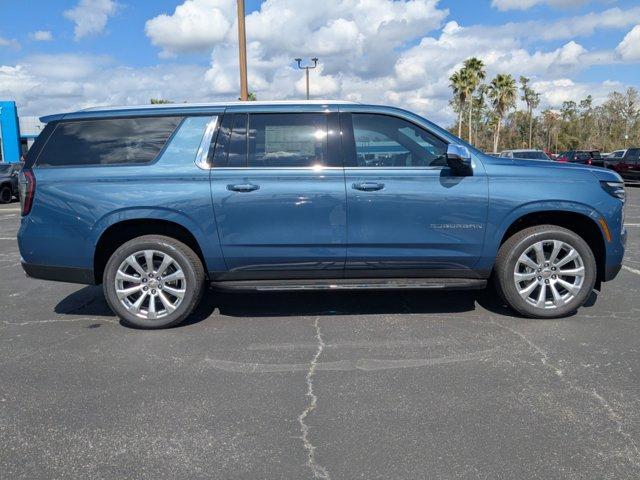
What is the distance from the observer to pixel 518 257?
15.6 feet

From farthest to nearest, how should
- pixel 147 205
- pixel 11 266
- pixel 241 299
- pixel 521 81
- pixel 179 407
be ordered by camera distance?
pixel 521 81, pixel 11 266, pixel 241 299, pixel 147 205, pixel 179 407

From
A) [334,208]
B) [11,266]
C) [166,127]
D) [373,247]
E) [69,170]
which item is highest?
[166,127]

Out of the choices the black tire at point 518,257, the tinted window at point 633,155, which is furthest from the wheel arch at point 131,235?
the tinted window at point 633,155

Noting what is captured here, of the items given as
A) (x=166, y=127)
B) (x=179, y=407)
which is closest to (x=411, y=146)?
(x=166, y=127)

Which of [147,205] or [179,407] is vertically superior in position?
[147,205]

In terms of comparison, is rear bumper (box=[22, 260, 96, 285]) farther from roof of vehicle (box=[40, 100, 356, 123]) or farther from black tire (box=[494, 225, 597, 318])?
black tire (box=[494, 225, 597, 318])

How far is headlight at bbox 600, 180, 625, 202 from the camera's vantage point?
477cm

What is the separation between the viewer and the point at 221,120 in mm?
4754

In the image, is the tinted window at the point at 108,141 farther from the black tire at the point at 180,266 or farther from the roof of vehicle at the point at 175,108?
the black tire at the point at 180,266

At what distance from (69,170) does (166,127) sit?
903 mm

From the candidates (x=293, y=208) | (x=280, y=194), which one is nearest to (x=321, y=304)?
(x=293, y=208)

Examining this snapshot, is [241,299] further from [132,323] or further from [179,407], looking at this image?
[179,407]

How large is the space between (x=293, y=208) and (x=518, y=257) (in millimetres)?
2025

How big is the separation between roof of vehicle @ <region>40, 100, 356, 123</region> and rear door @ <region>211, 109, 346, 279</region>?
3.9 inches
